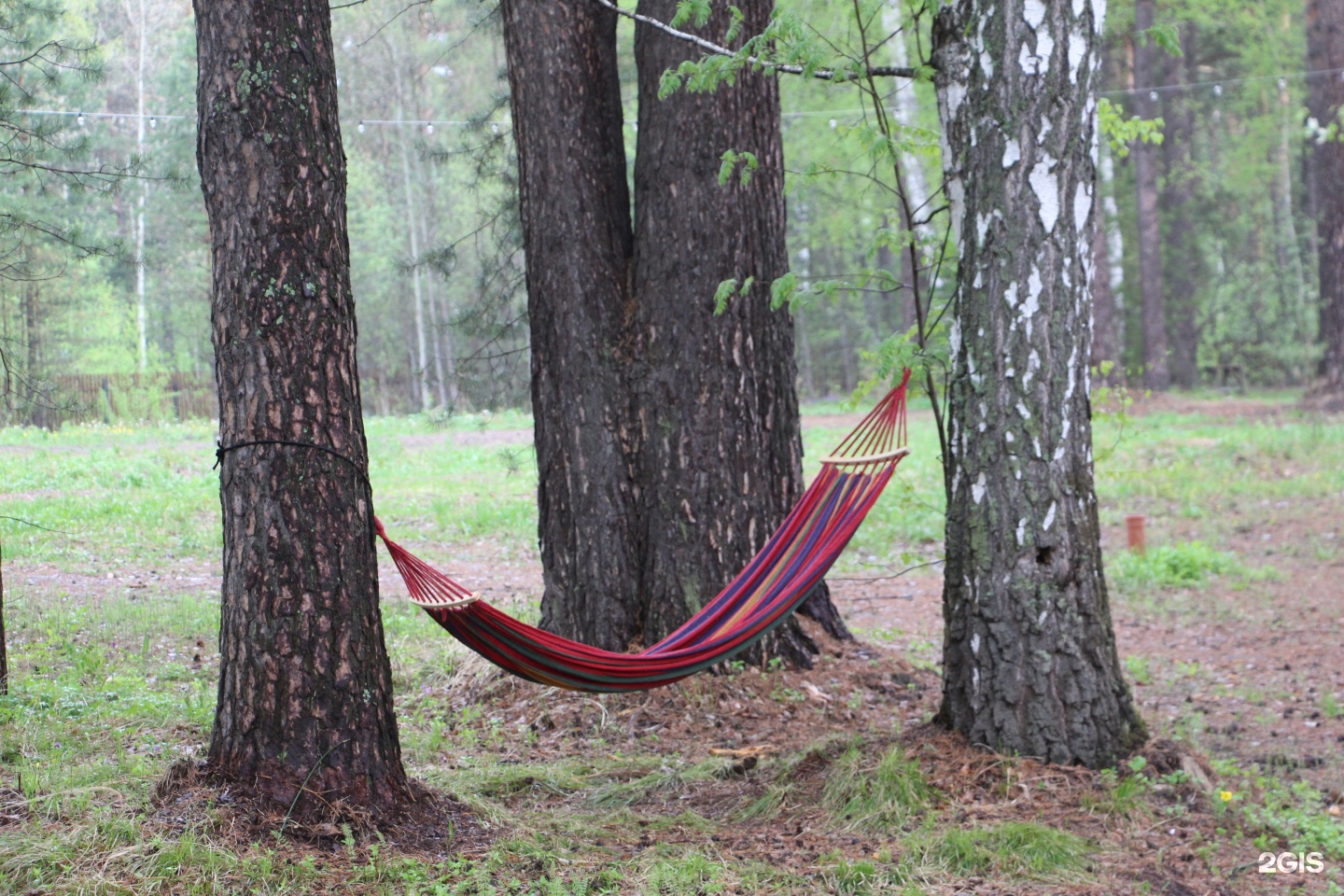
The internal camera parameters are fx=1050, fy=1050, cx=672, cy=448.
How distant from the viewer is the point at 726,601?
9.66ft

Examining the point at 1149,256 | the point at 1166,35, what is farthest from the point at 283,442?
the point at 1149,256

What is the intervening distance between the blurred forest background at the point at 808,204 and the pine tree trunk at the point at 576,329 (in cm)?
706

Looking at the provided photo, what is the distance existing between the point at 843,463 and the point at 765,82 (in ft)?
5.97

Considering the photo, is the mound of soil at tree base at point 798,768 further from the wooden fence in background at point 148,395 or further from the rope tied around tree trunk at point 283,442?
the wooden fence in background at point 148,395

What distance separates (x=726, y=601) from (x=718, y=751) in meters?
0.71

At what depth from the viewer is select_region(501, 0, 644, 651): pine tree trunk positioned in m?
3.95

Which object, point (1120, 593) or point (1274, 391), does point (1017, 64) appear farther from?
point (1274, 391)

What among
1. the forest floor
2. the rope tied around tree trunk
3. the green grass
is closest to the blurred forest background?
the forest floor

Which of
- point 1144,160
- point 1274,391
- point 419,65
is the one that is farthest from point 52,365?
point 1274,391

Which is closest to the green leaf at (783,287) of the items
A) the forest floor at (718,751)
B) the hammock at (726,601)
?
the hammock at (726,601)

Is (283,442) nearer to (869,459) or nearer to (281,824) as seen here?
(281,824)

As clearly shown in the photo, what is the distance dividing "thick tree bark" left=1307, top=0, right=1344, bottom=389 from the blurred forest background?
45 centimetres

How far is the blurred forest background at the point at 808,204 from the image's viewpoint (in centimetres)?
1359

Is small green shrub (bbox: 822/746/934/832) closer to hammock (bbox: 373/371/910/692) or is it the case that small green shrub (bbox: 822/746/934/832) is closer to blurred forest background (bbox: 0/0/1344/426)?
hammock (bbox: 373/371/910/692)
